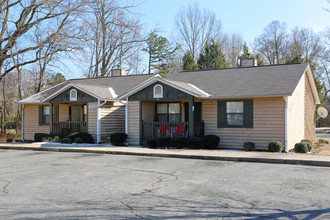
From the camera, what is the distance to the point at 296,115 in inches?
708

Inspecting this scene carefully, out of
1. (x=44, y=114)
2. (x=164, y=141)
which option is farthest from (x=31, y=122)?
(x=164, y=141)

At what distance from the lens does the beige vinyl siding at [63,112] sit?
23469mm

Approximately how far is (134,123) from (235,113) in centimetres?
556

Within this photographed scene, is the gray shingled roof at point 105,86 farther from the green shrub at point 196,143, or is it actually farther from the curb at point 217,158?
the green shrub at point 196,143

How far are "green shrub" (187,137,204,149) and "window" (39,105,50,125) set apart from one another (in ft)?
39.6

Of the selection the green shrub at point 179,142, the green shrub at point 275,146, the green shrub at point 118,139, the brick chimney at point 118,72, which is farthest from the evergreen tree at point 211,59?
the green shrub at point 275,146

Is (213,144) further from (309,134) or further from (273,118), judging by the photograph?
(309,134)

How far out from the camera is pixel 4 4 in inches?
975

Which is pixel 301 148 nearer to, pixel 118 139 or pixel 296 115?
pixel 296 115

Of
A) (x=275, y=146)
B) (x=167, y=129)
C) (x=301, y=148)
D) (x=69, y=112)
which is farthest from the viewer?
(x=69, y=112)

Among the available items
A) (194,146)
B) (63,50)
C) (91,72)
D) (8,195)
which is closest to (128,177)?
(8,195)

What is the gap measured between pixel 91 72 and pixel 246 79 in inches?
1011

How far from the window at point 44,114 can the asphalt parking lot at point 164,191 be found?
13.2 metres

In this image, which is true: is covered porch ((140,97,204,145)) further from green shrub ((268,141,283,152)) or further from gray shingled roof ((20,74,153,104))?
green shrub ((268,141,283,152))
